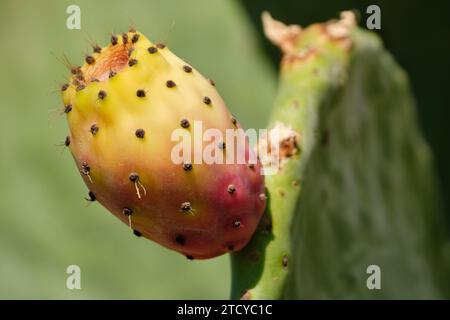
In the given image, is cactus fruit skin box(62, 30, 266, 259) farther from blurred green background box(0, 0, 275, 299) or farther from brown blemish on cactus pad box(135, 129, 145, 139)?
blurred green background box(0, 0, 275, 299)

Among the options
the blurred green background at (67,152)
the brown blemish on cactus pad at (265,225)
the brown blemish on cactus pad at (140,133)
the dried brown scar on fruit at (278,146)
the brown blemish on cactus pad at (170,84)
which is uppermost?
the blurred green background at (67,152)

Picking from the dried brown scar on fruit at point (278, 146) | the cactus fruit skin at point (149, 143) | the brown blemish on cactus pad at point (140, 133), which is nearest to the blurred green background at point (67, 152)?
the dried brown scar on fruit at point (278, 146)

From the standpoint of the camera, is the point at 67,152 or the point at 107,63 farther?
the point at 67,152

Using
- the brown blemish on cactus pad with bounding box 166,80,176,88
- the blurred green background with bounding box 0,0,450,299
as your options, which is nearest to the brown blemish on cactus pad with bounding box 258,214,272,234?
the brown blemish on cactus pad with bounding box 166,80,176,88

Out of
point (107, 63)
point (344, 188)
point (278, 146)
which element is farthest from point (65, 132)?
point (107, 63)

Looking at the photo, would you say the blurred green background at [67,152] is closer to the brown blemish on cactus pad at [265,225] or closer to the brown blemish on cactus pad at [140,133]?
the brown blemish on cactus pad at [265,225]

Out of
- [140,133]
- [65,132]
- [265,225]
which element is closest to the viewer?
[140,133]

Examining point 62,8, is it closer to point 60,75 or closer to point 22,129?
point 60,75

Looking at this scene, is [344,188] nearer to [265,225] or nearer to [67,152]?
[265,225]
